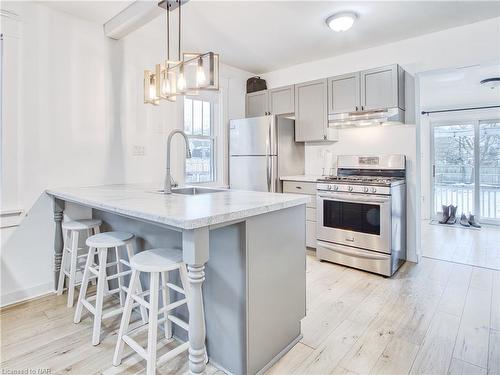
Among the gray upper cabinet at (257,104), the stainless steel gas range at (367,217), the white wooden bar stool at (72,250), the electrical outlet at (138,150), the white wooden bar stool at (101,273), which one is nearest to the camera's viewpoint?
the white wooden bar stool at (101,273)

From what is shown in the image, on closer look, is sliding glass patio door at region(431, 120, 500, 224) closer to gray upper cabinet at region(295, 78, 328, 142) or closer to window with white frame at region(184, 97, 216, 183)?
gray upper cabinet at region(295, 78, 328, 142)

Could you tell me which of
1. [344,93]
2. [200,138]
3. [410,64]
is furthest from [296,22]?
[200,138]

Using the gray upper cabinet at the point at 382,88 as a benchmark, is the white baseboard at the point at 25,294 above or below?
below

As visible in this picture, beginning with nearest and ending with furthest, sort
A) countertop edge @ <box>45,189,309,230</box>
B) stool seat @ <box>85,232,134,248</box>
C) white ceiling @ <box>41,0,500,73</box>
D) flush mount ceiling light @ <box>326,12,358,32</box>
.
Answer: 1. countertop edge @ <box>45,189,309,230</box>
2. stool seat @ <box>85,232,134,248</box>
3. white ceiling @ <box>41,0,500,73</box>
4. flush mount ceiling light @ <box>326,12,358,32</box>

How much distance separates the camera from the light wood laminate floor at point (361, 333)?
66.2 inches

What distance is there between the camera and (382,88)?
327cm

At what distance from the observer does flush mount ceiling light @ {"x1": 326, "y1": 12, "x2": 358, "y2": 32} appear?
276 cm

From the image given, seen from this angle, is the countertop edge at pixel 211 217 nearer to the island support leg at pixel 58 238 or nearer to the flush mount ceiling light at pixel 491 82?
the island support leg at pixel 58 238

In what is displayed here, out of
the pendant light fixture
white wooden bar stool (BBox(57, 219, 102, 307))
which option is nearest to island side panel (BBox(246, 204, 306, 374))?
the pendant light fixture

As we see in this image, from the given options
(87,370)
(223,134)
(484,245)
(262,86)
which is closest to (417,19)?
(262,86)

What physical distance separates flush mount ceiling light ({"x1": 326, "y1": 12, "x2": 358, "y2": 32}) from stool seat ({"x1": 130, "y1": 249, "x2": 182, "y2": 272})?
8.27ft

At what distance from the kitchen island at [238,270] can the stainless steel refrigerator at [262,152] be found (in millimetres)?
2015

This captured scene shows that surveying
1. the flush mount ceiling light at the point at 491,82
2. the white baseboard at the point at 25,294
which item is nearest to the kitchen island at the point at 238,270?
the white baseboard at the point at 25,294

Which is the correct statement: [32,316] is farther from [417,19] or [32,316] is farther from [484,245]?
[484,245]
